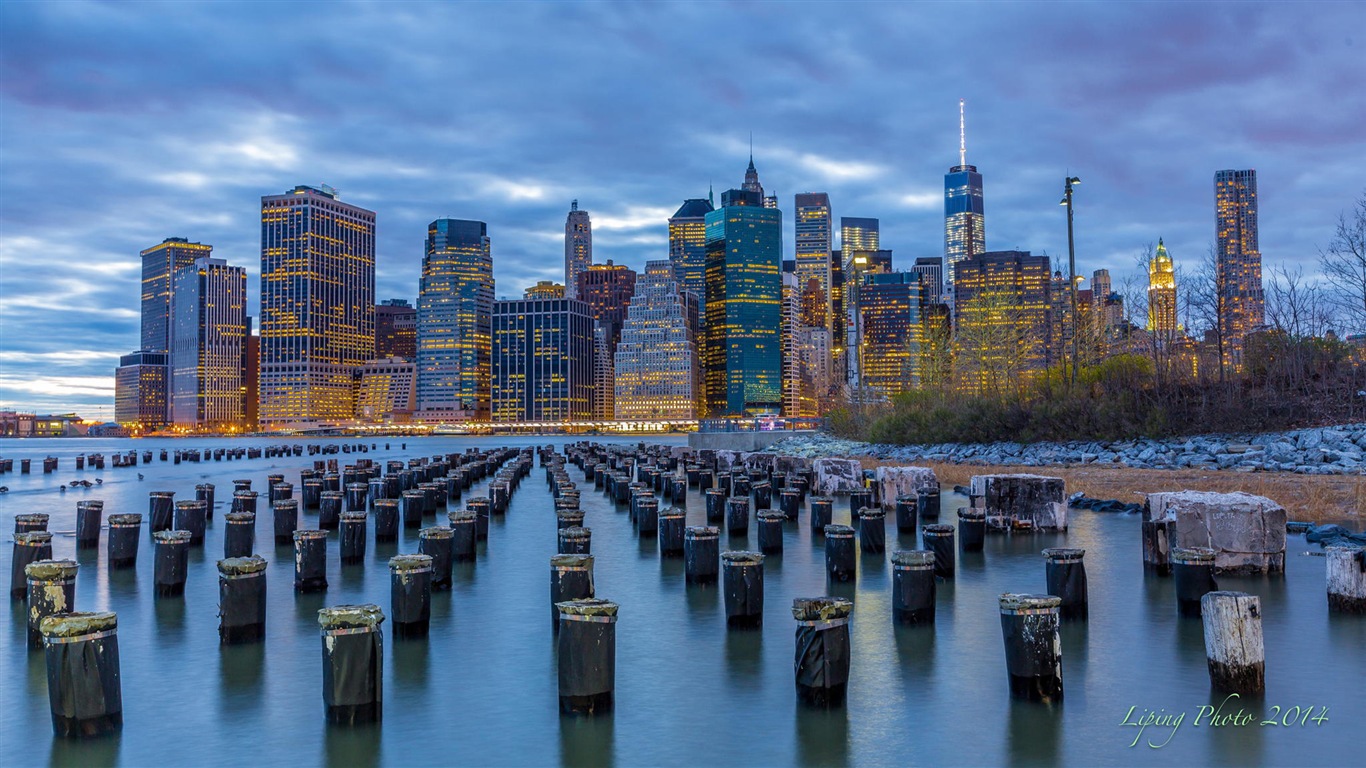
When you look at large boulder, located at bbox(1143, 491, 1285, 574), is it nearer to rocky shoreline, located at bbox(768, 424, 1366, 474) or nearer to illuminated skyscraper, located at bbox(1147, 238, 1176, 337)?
rocky shoreline, located at bbox(768, 424, 1366, 474)

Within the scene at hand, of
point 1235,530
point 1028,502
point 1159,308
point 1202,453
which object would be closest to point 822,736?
point 1235,530

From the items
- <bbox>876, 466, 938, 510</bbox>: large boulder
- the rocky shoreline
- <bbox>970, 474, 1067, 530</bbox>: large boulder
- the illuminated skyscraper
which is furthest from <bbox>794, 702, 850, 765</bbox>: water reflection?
the illuminated skyscraper

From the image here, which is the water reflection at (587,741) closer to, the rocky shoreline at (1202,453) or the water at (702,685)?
the water at (702,685)

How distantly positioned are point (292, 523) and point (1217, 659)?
723 inches

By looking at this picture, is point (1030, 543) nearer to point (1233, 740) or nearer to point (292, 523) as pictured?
point (1233, 740)

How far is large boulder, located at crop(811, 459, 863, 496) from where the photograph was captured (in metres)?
29.2

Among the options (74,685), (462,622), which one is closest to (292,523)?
(462,622)

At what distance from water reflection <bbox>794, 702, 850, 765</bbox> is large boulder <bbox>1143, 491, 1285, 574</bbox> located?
822 centimetres

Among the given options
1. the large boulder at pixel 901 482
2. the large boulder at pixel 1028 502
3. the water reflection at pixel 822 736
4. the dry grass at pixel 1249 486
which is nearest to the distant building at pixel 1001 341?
the dry grass at pixel 1249 486

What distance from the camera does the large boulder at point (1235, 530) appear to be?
13.8 meters

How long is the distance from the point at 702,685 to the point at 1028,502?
12.6 metres

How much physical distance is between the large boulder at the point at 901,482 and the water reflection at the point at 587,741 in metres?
16.6

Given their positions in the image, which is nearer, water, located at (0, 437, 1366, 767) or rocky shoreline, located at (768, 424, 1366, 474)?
water, located at (0, 437, 1366, 767)

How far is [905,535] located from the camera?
20.2 metres
